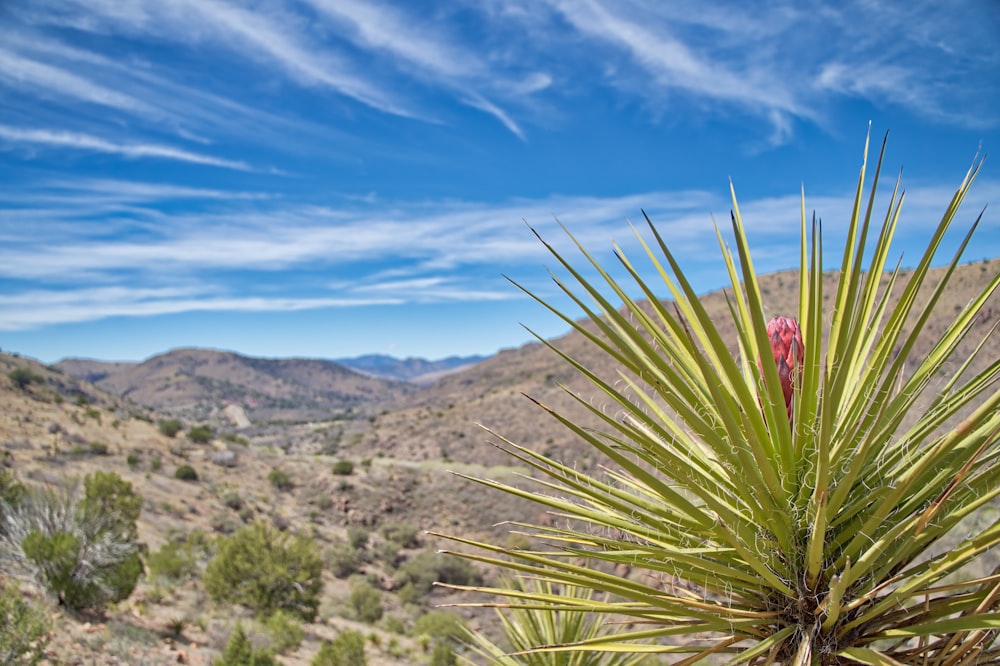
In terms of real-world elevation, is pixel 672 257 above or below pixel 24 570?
above

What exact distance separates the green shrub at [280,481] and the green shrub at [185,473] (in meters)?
5.77

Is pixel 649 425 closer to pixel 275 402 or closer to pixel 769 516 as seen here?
pixel 769 516

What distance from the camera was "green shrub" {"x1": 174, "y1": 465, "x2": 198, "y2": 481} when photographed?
27770 mm

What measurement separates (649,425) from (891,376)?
76cm

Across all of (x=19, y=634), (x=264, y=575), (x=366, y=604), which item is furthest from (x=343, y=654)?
(x=366, y=604)

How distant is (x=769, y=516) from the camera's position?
5.56 ft

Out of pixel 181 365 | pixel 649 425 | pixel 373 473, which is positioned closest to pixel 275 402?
pixel 181 365

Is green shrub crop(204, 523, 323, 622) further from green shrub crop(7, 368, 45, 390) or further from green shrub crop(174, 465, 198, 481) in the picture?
green shrub crop(7, 368, 45, 390)

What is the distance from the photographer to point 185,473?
28.0 metres

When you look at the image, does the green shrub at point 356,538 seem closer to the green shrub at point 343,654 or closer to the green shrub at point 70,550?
the green shrub at point 343,654

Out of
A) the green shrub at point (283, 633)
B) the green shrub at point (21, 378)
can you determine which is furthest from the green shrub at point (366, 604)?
the green shrub at point (21, 378)

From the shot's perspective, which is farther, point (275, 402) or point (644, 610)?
point (275, 402)

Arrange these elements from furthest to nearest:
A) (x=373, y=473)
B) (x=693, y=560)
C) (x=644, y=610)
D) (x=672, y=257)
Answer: (x=373, y=473) → (x=644, y=610) → (x=693, y=560) → (x=672, y=257)

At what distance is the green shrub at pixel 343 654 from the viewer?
1221cm
